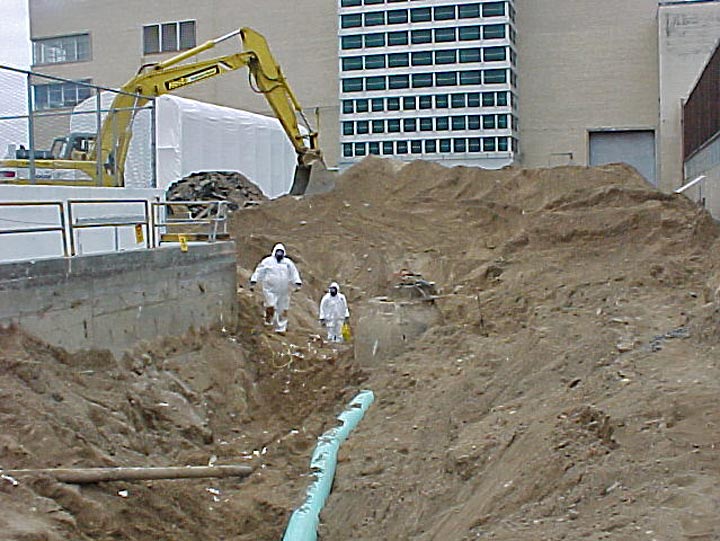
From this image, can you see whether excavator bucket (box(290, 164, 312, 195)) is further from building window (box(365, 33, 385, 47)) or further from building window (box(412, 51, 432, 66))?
building window (box(365, 33, 385, 47))

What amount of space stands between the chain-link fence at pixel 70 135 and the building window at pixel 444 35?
1909cm

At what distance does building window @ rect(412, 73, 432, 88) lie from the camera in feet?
119

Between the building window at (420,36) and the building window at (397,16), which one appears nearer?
the building window at (420,36)

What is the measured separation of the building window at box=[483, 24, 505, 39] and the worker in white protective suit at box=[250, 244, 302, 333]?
70.5 ft

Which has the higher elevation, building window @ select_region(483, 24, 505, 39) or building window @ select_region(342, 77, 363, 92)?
building window @ select_region(483, 24, 505, 39)

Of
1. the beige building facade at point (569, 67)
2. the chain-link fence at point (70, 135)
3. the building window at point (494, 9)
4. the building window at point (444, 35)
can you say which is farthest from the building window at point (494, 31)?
the chain-link fence at point (70, 135)

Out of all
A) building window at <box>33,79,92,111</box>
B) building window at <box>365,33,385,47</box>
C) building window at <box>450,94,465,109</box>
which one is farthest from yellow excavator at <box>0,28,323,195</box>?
building window at <box>365,33,385,47</box>

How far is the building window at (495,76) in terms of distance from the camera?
35.6 meters

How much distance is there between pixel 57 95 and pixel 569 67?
80.2ft

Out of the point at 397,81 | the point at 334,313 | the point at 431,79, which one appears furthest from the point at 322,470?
the point at 397,81

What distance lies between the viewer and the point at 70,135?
55.1ft

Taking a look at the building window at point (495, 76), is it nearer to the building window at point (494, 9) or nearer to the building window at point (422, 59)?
the building window at point (494, 9)

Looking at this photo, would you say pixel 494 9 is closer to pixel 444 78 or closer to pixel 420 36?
pixel 420 36

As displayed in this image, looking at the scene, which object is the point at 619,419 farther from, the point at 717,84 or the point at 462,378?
the point at 717,84
